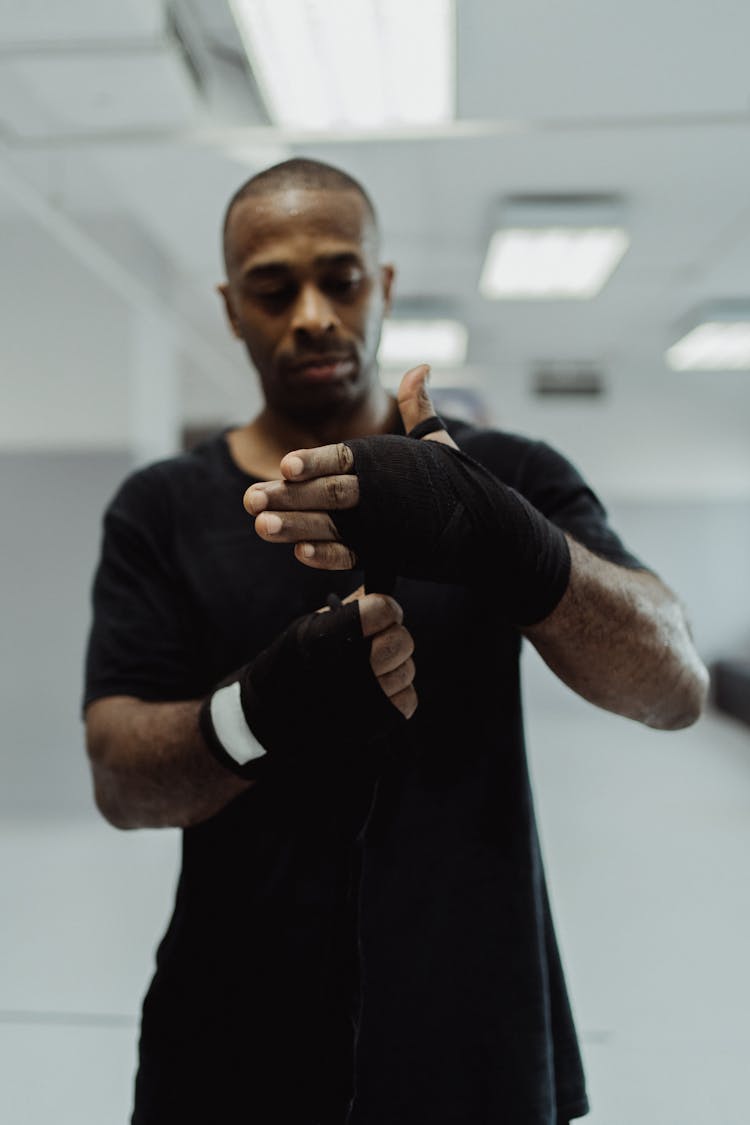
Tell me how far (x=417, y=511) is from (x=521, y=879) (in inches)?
19.4

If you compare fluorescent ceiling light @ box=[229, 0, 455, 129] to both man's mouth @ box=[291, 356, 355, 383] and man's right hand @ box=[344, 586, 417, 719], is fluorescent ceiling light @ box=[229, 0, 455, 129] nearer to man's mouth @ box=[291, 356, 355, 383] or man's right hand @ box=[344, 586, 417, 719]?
man's mouth @ box=[291, 356, 355, 383]

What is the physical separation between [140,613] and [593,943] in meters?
2.15

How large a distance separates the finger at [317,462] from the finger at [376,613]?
12cm

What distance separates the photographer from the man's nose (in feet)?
3.41

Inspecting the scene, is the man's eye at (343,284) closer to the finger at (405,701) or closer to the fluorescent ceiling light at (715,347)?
the finger at (405,701)

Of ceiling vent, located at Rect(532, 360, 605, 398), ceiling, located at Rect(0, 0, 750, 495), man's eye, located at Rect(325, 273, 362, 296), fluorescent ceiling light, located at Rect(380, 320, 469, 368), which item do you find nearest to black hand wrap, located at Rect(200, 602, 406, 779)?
man's eye, located at Rect(325, 273, 362, 296)

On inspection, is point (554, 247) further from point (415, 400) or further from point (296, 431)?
point (415, 400)

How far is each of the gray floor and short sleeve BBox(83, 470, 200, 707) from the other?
4.35ft

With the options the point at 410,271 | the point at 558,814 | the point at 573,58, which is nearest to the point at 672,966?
the point at 558,814

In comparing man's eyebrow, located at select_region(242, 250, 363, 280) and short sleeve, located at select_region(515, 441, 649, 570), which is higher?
man's eyebrow, located at select_region(242, 250, 363, 280)

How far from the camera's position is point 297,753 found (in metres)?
0.83

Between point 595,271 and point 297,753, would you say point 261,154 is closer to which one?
point 595,271

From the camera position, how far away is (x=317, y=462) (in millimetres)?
727

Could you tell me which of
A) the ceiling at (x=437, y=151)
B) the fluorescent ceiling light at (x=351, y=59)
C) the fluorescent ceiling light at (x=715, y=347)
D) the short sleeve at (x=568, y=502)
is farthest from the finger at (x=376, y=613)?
the fluorescent ceiling light at (x=715, y=347)
